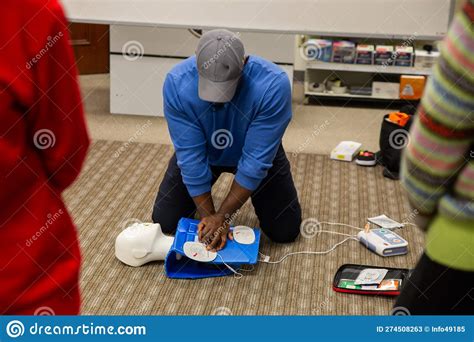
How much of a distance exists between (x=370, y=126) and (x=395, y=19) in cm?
77

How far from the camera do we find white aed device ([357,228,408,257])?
2676 mm

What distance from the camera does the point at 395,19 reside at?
360 centimetres

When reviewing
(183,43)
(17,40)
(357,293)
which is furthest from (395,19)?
(17,40)

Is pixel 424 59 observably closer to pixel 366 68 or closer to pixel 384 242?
pixel 366 68

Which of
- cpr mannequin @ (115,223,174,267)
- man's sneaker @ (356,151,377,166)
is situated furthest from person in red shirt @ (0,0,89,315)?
man's sneaker @ (356,151,377,166)

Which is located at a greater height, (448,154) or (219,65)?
(448,154)

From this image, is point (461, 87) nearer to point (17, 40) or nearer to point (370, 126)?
point (17, 40)

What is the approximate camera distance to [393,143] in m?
3.42

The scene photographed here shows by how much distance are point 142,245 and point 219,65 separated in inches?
28.2

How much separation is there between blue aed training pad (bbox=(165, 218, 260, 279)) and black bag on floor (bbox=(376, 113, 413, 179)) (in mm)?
1091

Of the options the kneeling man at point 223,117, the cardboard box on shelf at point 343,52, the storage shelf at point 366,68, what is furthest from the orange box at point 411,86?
the kneeling man at point 223,117

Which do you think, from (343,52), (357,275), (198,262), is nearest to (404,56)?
(343,52)
